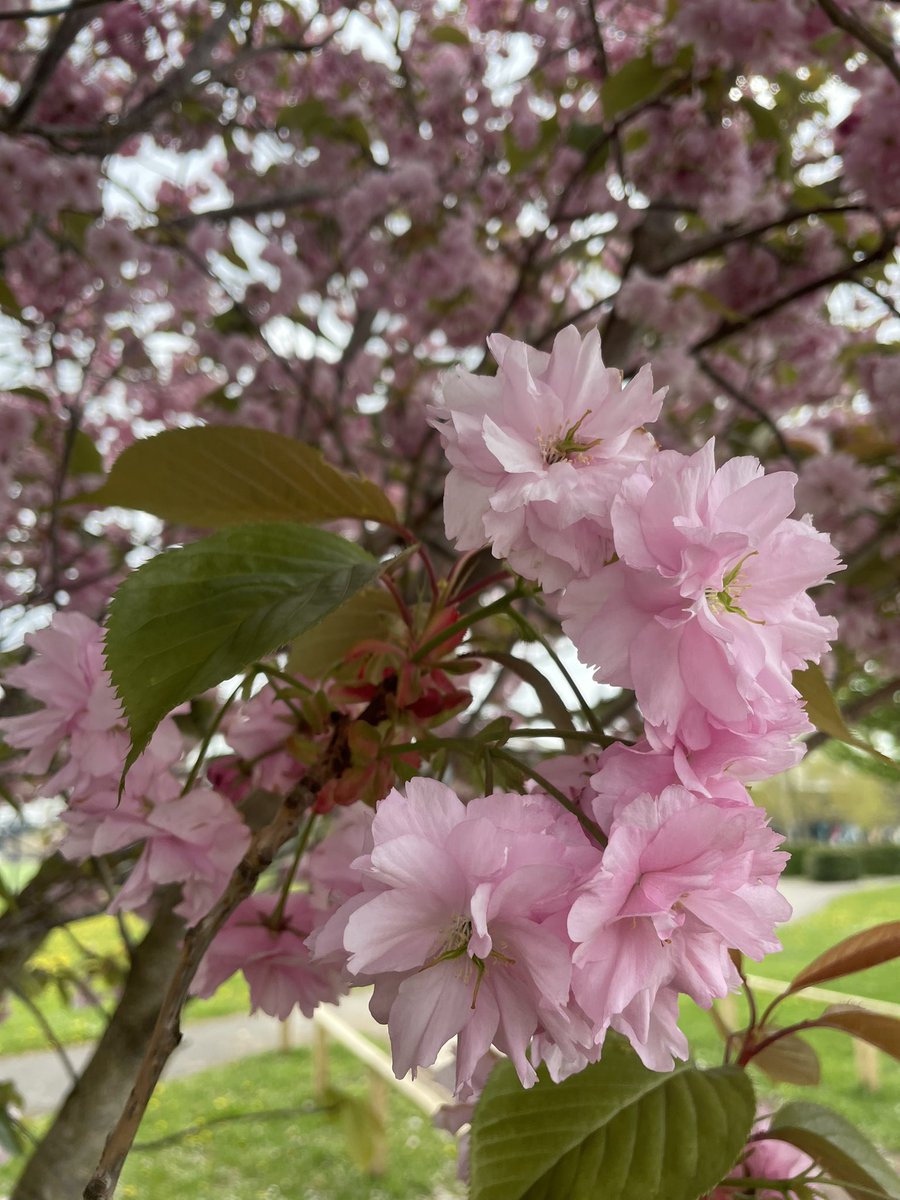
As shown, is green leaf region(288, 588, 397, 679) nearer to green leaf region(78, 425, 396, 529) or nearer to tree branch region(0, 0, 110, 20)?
green leaf region(78, 425, 396, 529)

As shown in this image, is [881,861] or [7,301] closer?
[7,301]

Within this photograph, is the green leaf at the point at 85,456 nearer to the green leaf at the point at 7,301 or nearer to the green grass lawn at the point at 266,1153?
the green leaf at the point at 7,301

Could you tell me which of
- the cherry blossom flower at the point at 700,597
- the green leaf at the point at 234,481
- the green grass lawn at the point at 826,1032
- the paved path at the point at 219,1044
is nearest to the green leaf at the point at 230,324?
the green grass lawn at the point at 826,1032

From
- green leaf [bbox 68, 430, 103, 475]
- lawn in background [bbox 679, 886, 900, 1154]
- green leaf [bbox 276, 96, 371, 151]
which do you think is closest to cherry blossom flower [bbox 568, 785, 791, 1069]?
green leaf [bbox 68, 430, 103, 475]

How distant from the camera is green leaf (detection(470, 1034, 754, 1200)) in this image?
0.40 meters

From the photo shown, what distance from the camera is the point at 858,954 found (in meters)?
0.51

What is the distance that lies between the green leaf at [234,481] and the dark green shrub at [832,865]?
290 inches

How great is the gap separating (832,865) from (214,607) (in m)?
7.89

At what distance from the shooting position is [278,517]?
1.63ft

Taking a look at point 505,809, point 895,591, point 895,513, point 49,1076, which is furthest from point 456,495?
point 49,1076

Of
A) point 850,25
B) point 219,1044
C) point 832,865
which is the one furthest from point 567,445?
point 832,865

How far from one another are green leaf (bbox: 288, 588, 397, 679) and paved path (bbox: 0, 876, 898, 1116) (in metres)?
4.36

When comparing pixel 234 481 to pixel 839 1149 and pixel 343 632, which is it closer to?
pixel 343 632

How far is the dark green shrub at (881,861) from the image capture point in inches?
293
